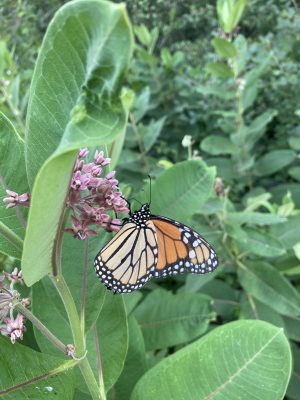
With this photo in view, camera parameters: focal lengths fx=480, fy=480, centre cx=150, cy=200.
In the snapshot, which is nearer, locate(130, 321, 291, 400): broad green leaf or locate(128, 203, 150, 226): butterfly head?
locate(130, 321, 291, 400): broad green leaf

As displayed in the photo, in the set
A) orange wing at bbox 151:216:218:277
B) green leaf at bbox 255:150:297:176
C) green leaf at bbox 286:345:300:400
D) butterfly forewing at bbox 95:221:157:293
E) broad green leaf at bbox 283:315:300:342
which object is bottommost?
green leaf at bbox 286:345:300:400

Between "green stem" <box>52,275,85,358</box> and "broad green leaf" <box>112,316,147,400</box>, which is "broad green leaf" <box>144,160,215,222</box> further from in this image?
"green stem" <box>52,275,85,358</box>

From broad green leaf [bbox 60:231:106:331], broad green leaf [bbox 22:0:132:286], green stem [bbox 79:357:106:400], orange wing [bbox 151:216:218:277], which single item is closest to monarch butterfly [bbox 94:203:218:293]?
orange wing [bbox 151:216:218:277]

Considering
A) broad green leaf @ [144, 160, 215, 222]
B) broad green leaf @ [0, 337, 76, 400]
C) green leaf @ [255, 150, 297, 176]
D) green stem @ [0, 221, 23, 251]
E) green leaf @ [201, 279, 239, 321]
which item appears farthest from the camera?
green leaf @ [255, 150, 297, 176]

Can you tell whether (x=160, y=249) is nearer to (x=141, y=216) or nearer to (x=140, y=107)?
(x=141, y=216)

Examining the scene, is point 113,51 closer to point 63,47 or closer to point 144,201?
point 63,47

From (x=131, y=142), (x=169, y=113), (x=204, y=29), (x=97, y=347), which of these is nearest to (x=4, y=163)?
(x=97, y=347)

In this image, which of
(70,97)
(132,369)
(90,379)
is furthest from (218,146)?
(70,97)
